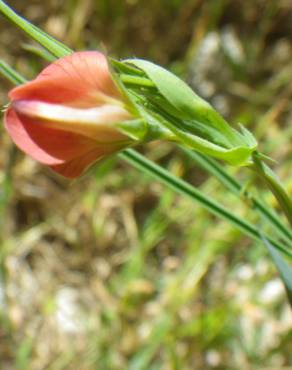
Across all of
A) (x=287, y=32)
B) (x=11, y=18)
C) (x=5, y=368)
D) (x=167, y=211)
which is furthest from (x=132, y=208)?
(x=11, y=18)

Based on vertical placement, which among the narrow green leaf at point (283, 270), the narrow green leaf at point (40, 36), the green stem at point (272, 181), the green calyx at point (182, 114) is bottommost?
the narrow green leaf at point (283, 270)

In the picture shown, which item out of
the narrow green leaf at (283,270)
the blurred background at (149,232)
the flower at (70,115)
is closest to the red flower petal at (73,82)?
the flower at (70,115)

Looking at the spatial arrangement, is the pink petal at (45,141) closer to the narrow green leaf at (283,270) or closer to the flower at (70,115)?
the flower at (70,115)

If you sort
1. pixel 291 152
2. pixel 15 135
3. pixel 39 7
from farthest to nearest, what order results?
pixel 39 7 < pixel 291 152 < pixel 15 135

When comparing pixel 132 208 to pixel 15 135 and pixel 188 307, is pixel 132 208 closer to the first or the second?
pixel 188 307

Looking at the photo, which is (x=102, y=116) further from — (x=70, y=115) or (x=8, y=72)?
(x=8, y=72)

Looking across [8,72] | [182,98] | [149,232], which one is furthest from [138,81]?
[149,232]
